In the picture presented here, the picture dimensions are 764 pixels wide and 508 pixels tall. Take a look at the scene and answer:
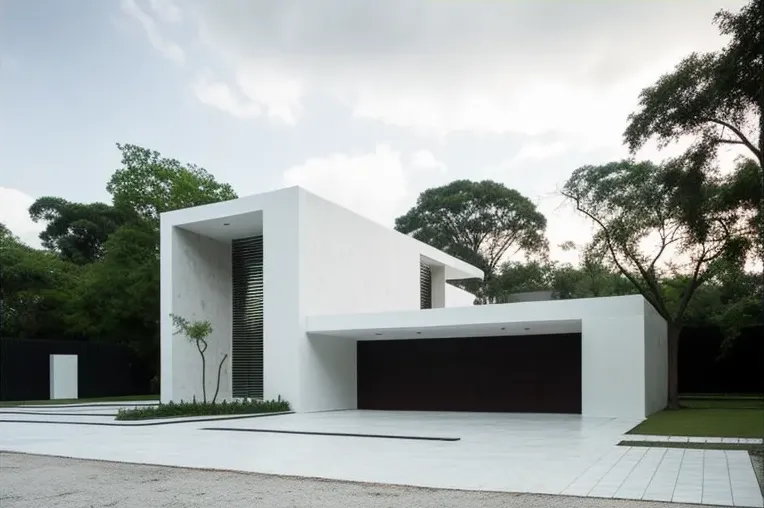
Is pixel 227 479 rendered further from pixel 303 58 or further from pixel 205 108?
pixel 205 108

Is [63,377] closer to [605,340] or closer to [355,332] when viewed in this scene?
[355,332]

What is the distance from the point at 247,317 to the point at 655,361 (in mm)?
10574

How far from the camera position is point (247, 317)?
1928 centimetres

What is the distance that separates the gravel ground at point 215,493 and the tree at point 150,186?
22.7m

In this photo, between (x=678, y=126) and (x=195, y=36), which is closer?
(x=678, y=126)

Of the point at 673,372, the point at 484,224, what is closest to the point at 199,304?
the point at 673,372

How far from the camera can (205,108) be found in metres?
19.8

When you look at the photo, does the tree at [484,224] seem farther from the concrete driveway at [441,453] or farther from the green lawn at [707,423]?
the concrete driveway at [441,453]

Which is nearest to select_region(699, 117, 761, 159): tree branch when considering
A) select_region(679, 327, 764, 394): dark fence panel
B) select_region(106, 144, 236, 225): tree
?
select_region(679, 327, 764, 394): dark fence panel

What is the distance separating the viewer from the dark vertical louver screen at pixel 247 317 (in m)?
18.8

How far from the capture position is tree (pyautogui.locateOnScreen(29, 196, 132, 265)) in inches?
1523

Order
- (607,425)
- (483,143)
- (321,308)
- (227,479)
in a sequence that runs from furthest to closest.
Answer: (483,143), (321,308), (607,425), (227,479)

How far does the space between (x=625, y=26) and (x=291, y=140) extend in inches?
491

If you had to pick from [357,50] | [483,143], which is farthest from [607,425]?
[483,143]
